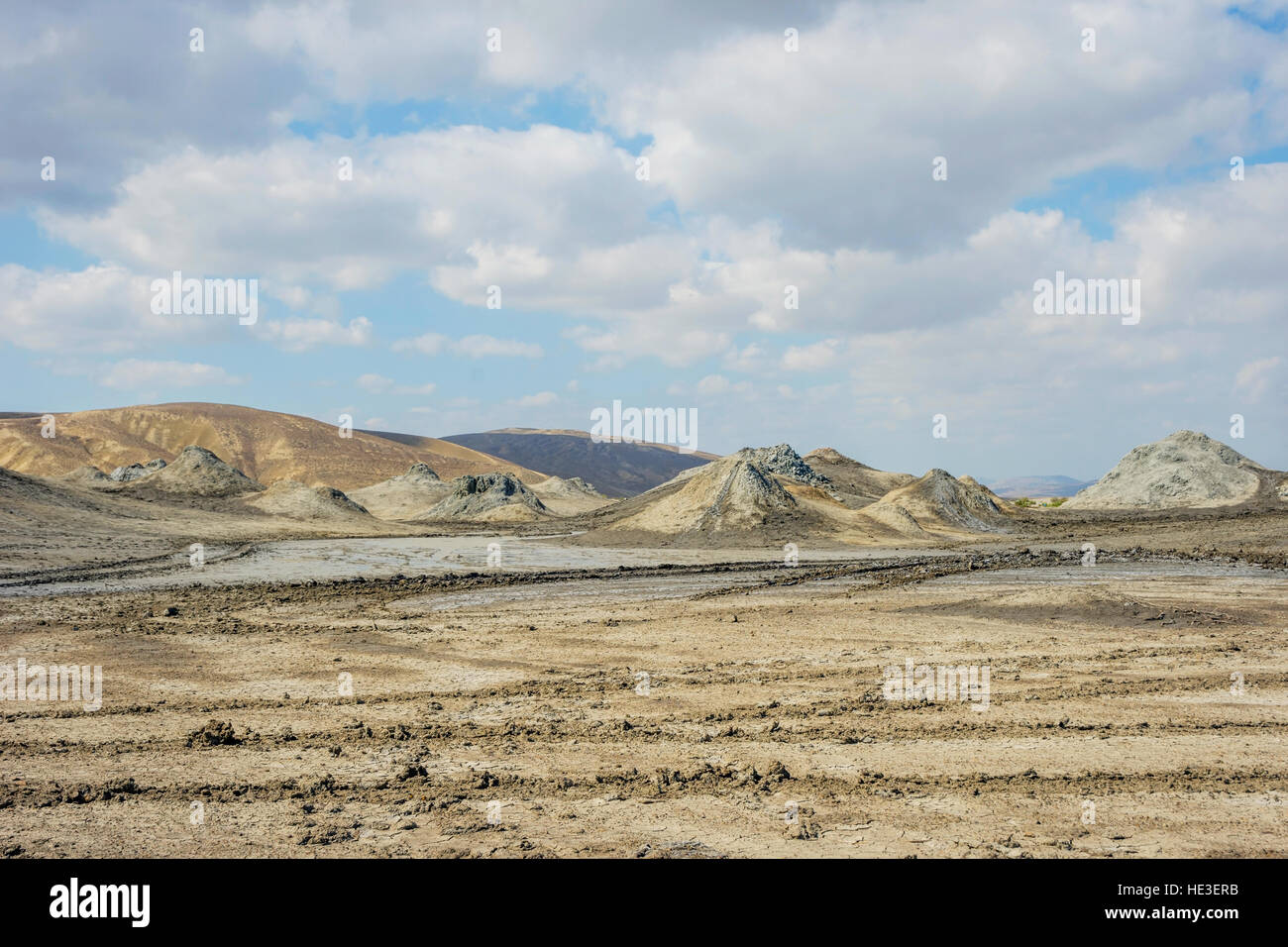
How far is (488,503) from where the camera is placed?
222 feet

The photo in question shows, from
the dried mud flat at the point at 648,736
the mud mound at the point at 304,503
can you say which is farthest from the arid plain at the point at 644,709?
the mud mound at the point at 304,503

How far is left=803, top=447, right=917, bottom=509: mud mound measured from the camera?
69.6 metres

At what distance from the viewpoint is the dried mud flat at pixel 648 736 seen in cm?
643

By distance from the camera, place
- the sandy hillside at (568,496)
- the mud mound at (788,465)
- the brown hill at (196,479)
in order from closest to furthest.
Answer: the brown hill at (196,479)
the mud mound at (788,465)
the sandy hillside at (568,496)

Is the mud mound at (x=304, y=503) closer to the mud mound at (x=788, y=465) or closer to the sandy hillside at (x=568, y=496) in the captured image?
the sandy hillside at (x=568, y=496)

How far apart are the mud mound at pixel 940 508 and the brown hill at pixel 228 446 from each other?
94442 millimetres

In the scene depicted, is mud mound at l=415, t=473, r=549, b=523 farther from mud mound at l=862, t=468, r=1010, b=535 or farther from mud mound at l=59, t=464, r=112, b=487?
mud mound at l=59, t=464, r=112, b=487

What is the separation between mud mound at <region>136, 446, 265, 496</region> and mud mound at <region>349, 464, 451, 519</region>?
37.9 ft

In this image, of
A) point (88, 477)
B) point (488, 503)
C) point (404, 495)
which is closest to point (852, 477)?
point (488, 503)

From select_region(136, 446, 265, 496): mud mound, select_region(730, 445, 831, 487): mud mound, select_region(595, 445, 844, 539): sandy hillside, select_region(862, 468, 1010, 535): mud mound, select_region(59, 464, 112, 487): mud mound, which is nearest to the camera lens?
select_region(595, 445, 844, 539): sandy hillside

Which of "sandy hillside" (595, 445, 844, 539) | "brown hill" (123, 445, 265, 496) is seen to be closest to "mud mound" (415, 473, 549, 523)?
"brown hill" (123, 445, 265, 496)
